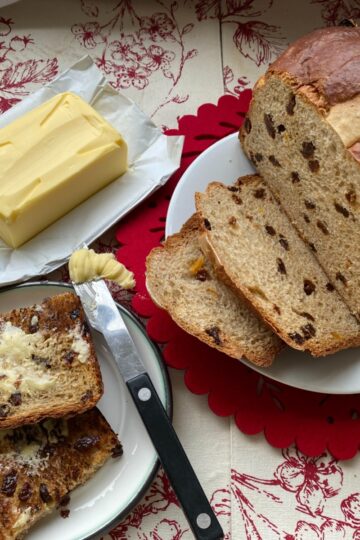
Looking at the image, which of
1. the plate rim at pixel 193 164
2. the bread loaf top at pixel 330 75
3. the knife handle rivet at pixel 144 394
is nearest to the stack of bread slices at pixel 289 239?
the bread loaf top at pixel 330 75

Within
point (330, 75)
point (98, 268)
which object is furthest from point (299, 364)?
point (330, 75)

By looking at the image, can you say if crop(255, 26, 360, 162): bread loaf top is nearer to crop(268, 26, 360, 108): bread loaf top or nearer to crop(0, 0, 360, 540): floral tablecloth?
crop(268, 26, 360, 108): bread loaf top

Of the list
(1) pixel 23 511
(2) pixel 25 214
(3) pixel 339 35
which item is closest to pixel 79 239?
(2) pixel 25 214

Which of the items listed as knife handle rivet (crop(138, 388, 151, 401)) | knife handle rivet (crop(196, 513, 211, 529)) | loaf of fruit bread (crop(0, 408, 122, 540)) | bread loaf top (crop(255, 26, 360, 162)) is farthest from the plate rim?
knife handle rivet (crop(196, 513, 211, 529))

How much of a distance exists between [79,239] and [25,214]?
0.23 metres

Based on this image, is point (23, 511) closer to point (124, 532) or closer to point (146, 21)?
point (124, 532)

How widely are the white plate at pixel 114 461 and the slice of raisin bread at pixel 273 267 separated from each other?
1.29ft

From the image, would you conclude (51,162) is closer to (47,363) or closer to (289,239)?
(47,363)

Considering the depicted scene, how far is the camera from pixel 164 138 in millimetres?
2607

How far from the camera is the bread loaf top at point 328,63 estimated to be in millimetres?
2047

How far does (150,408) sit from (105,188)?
1007 millimetres

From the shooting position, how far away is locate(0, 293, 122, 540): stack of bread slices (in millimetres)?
1793

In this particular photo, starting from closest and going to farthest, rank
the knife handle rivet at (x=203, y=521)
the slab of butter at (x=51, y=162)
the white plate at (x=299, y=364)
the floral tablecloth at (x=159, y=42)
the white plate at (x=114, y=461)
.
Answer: the knife handle rivet at (x=203, y=521), the white plate at (x=114, y=461), the white plate at (x=299, y=364), the slab of butter at (x=51, y=162), the floral tablecloth at (x=159, y=42)

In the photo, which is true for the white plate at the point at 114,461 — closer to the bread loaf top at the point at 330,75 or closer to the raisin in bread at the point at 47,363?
the raisin in bread at the point at 47,363
